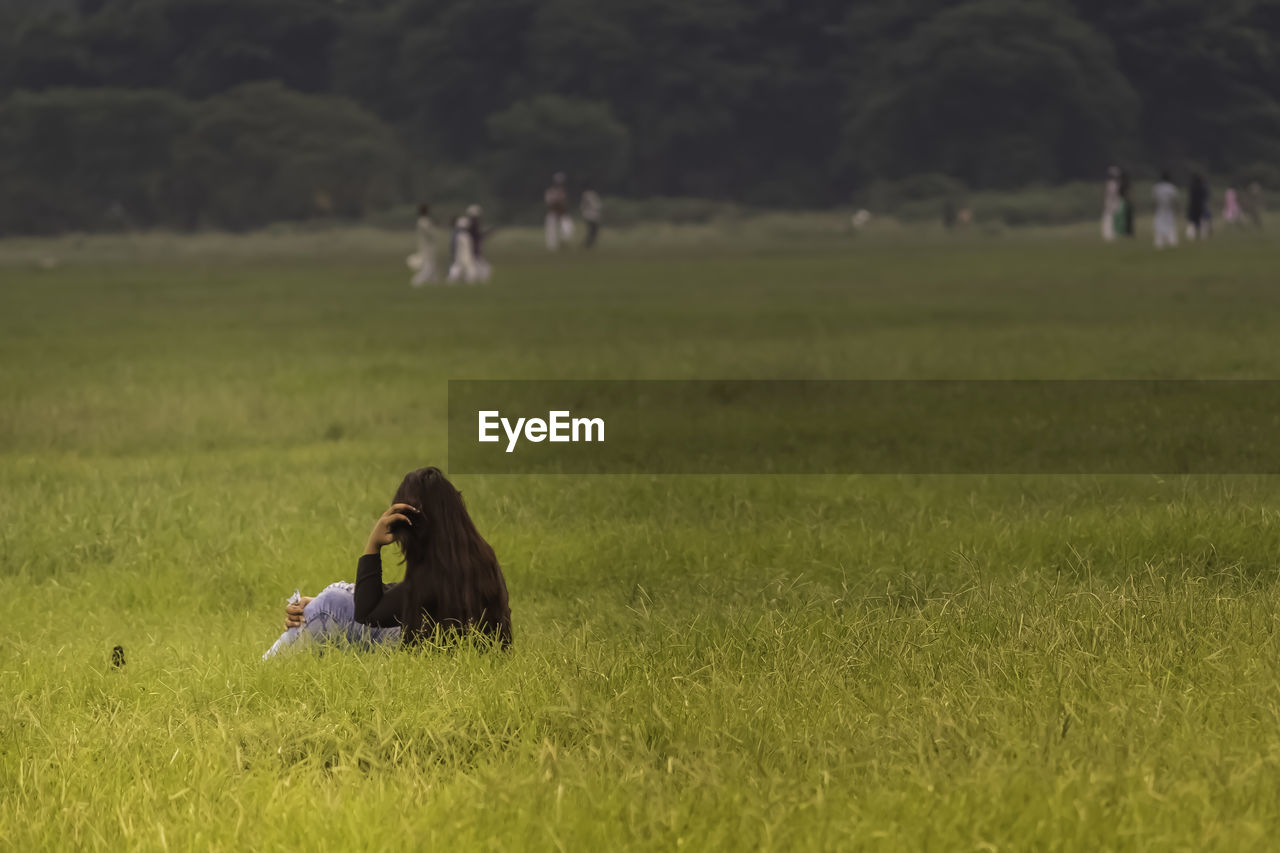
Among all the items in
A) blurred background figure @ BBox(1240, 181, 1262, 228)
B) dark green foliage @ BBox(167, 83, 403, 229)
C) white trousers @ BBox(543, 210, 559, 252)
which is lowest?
white trousers @ BBox(543, 210, 559, 252)

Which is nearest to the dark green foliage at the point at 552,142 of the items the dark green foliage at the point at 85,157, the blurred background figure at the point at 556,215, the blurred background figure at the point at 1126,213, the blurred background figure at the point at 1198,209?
the dark green foliage at the point at 85,157

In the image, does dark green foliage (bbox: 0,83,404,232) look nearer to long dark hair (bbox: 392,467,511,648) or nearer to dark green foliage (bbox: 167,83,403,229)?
dark green foliage (bbox: 167,83,403,229)

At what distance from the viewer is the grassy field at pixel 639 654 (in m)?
4.93

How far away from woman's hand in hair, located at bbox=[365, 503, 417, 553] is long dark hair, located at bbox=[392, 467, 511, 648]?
0.08ft

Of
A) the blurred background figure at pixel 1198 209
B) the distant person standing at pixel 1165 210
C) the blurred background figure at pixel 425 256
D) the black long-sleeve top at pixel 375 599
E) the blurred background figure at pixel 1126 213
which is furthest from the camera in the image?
the blurred background figure at pixel 1126 213

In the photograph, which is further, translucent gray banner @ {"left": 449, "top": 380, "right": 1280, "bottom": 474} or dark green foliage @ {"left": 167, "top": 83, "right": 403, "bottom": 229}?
dark green foliage @ {"left": 167, "top": 83, "right": 403, "bottom": 229}

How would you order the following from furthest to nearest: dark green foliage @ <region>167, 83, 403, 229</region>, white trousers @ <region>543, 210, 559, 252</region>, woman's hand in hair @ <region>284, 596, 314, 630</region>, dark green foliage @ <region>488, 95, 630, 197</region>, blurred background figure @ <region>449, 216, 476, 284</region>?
1. dark green foliage @ <region>488, 95, 630, 197</region>
2. dark green foliage @ <region>167, 83, 403, 229</region>
3. white trousers @ <region>543, 210, 559, 252</region>
4. blurred background figure @ <region>449, 216, 476, 284</region>
5. woman's hand in hair @ <region>284, 596, 314, 630</region>

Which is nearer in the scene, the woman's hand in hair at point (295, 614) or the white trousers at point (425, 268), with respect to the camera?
the woman's hand in hair at point (295, 614)

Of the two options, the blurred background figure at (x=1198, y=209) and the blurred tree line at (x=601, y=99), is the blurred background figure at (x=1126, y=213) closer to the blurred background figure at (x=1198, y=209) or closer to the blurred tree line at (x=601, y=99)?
the blurred background figure at (x=1198, y=209)

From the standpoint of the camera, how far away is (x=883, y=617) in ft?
23.3

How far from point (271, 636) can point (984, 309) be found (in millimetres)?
21819

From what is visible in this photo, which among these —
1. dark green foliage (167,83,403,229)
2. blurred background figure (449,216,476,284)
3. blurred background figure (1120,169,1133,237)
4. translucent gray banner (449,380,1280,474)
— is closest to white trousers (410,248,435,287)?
blurred background figure (449,216,476,284)

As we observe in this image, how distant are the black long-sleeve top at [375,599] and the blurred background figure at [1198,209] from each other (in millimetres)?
46742

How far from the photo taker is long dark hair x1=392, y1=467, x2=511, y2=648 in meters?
6.90
